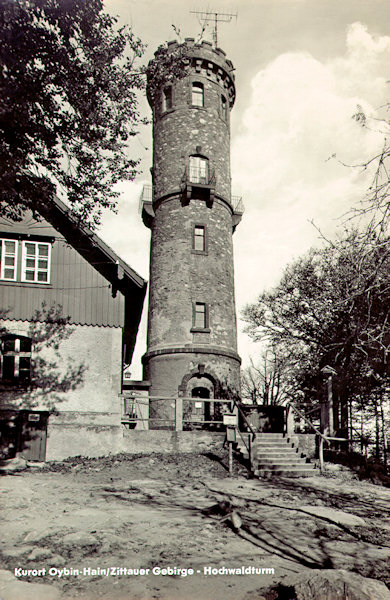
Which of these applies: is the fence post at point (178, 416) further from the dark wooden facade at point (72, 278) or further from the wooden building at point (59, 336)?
the dark wooden facade at point (72, 278)

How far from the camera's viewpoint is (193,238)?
24.8 meters

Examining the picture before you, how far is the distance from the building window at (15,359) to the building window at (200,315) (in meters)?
8.70

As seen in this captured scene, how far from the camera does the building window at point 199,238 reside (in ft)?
81.3

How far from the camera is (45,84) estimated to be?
33.8 ft

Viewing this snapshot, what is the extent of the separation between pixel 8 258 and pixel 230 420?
30.2 feet

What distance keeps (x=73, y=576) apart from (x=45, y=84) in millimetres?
8801

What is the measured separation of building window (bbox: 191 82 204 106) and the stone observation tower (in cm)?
5

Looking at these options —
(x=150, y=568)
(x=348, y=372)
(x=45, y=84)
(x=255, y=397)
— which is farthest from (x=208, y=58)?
(x=255, y=397)

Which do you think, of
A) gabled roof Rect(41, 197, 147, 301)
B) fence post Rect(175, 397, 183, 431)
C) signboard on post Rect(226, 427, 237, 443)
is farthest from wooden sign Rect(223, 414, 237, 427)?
gabled roof Rect(41, 197, 147, 301)

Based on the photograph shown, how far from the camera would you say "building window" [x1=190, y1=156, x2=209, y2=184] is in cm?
2560

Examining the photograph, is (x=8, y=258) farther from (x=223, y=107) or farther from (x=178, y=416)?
(x=223, y=107)

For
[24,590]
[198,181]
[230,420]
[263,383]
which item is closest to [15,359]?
[230,420]

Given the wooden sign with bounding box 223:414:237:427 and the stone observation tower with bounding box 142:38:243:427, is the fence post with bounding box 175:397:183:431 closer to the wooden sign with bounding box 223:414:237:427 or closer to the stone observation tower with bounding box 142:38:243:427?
the wooden sign with bounding box 223:414:237:427

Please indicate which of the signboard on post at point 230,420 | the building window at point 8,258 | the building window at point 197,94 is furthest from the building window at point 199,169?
the signboard on post at point 230,420
